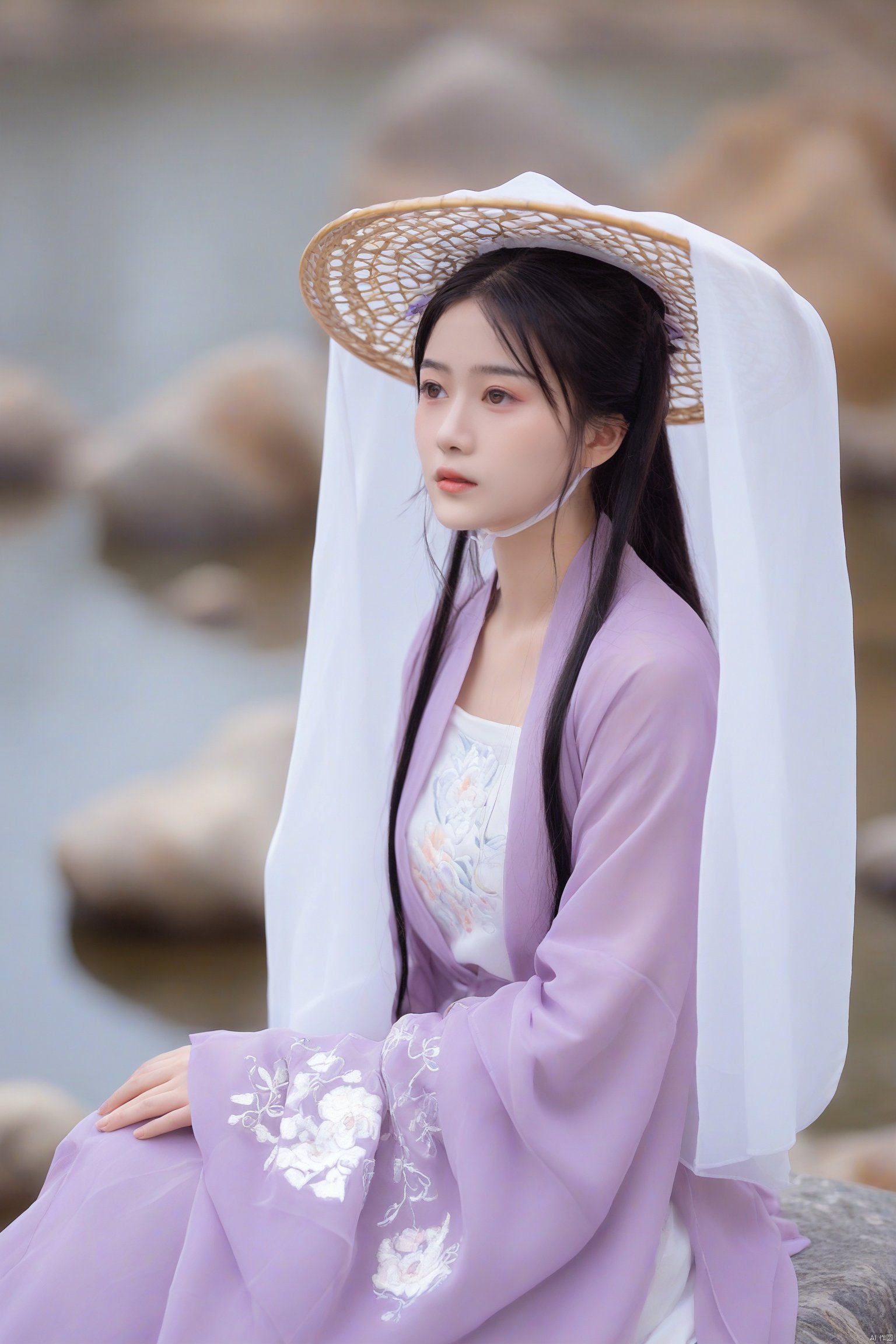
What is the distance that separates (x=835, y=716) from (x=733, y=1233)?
1.21 feet

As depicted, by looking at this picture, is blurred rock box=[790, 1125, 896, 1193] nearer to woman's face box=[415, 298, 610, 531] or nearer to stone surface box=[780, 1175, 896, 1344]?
stone surface box=[780, 1175, 896, 1344]

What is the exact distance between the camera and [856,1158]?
1.91 metres

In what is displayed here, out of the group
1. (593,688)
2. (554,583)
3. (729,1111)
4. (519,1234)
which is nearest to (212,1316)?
(519,1234)

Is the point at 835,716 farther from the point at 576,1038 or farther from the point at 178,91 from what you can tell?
the point at 178,91

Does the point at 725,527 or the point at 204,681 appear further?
the point at 204,681

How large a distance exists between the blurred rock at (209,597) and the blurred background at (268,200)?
10mm

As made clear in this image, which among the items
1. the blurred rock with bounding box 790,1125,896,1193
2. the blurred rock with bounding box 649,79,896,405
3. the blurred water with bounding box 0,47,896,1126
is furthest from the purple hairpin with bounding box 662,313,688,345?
the blurred rock with bounding box 649,79,896,405

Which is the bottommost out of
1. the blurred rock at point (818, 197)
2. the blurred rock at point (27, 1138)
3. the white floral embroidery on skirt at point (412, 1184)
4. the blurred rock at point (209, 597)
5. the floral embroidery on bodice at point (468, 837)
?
the blurred rock at point (27, 1138)

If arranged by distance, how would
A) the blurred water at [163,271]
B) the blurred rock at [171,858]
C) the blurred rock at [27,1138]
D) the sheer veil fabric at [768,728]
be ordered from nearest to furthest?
the sheer veil fabric at [768,728]
the blurred rock at [27,1138]
the blurred rock at [171,858]
the blurred water at [163,271]

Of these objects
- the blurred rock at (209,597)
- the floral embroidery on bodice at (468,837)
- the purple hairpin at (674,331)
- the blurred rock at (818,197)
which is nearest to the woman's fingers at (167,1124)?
the floral embroidery on bodice at (468,837)

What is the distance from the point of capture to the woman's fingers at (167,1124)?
2.92 ft

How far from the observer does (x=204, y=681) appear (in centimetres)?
362

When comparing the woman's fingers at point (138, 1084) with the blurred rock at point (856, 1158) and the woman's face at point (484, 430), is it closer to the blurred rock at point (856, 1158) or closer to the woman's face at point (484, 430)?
the woman's face at point (484, 430)

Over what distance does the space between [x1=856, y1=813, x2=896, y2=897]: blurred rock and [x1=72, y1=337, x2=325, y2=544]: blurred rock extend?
79.2 inches
